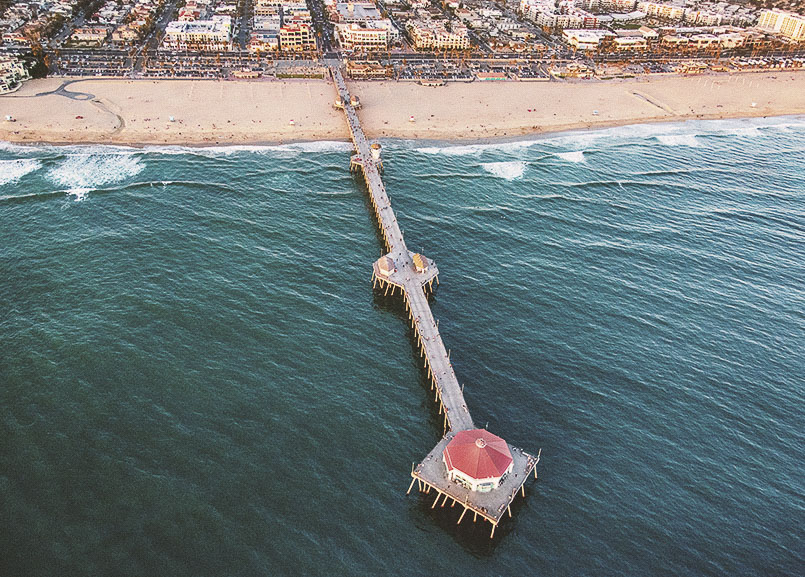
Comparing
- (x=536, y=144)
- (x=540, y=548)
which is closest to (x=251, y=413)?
(x=540, y=548)

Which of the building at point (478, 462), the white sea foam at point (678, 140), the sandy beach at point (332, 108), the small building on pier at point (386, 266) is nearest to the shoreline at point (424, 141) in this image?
the sandy beach at point (332, 108)

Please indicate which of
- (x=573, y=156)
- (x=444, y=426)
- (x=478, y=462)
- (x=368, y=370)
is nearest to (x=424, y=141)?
(x=573, y=156)

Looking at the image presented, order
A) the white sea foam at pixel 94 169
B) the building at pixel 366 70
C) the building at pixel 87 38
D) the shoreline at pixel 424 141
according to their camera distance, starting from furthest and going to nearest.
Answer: the building at pixel 87 38 < the building at pixel 366 70 < the shoreline at pixel 424 141 < the white sea foam at pixel 94 169

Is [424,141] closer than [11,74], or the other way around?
[424,141]

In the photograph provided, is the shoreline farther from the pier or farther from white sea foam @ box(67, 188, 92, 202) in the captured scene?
the pier

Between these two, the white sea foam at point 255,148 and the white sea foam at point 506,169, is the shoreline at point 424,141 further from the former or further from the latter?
the white sea foam at point 506,169

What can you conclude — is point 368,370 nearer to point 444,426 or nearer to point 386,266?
point 444,426
